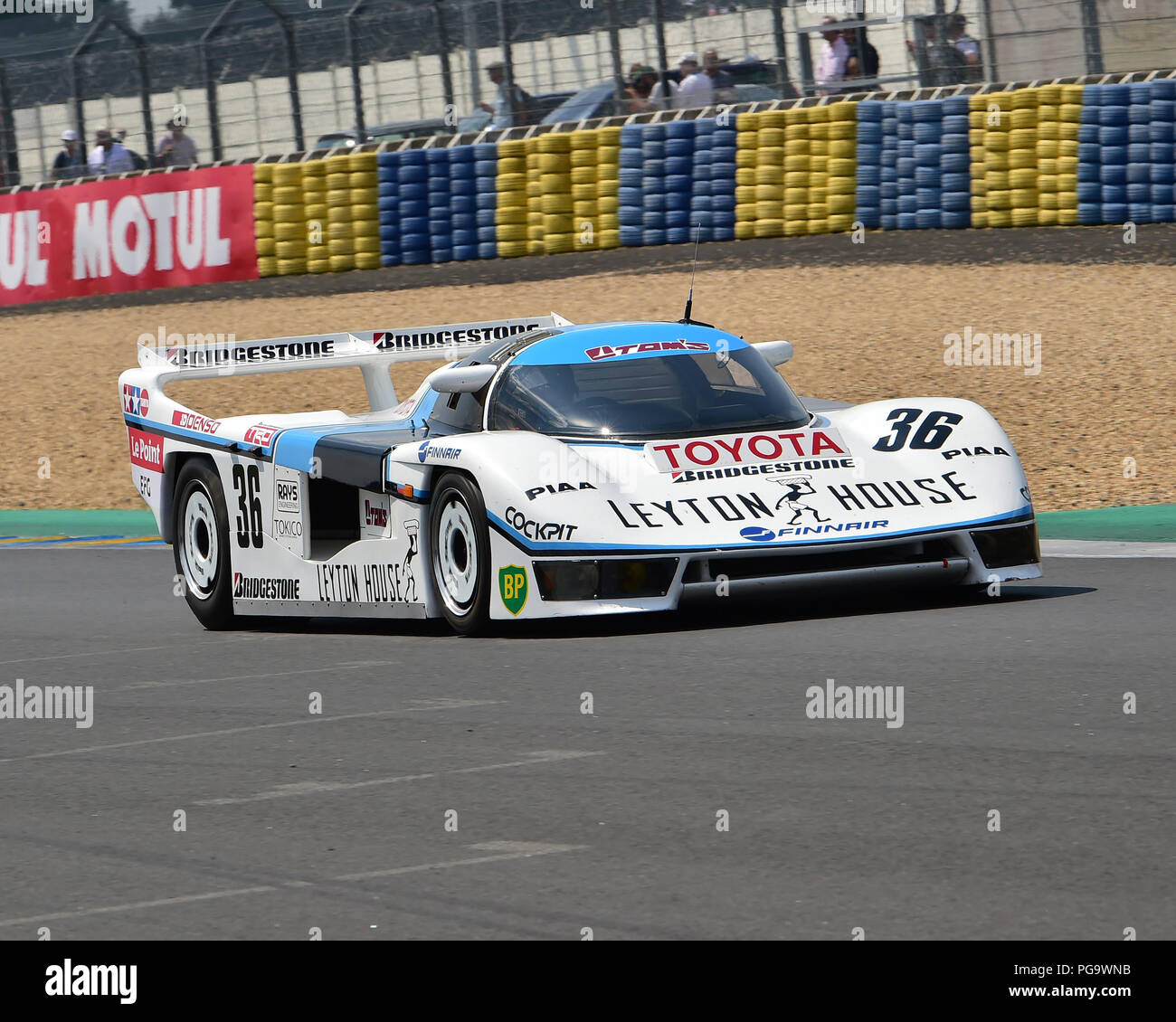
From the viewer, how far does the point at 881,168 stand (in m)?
21.1

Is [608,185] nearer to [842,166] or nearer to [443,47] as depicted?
[443,47]

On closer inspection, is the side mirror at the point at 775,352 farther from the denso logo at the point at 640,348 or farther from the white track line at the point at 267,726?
the white track line at the point at 267,726

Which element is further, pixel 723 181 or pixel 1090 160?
pixel 723 181

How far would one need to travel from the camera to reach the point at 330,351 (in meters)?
12.1

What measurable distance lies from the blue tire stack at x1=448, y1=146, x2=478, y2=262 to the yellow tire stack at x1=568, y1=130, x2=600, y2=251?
132 cm

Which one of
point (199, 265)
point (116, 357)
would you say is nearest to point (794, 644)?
point (116, 357)

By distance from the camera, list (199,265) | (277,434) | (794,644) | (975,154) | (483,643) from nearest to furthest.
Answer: (794,644) → (483,643) → (277,434) → (975,154) → (199,265)

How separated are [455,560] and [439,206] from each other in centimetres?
1528

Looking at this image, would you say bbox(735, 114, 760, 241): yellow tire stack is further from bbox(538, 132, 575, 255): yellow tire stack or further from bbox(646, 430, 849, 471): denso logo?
bbox(646, 430, 849, 471): denso logo

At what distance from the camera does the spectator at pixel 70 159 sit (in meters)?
27.2

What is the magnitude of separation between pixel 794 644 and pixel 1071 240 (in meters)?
12.5

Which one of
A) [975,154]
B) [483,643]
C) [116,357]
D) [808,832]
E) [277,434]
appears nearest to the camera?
[808,832]

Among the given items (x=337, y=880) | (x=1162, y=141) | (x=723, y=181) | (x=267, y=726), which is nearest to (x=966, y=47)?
(x=1162, y=141)

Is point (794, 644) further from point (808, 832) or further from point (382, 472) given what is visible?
point (808, 832)
